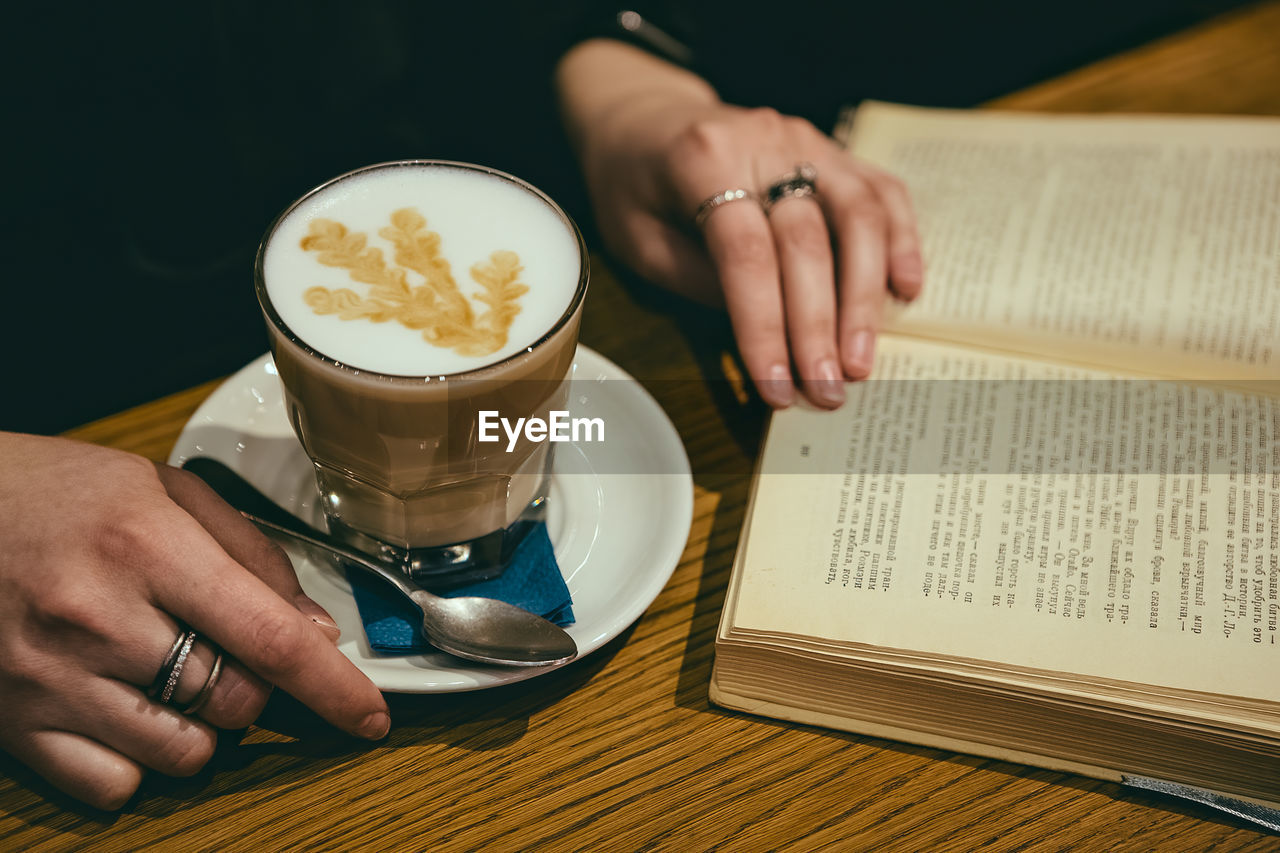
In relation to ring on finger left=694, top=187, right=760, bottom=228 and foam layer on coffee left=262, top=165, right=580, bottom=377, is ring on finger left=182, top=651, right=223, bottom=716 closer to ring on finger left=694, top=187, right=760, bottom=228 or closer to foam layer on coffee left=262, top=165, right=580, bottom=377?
foam layer on coffee left=262, top=165, right=580, bottom=377

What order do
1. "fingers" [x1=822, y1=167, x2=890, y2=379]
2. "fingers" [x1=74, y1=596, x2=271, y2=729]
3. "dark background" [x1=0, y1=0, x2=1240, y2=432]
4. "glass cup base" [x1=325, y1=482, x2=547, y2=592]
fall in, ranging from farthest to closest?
"dark background" [x1=0, y1=0, x2=1240, y2=432] → "fingers" [x1=822, y1=167, x2=890, y2=379] → "glass cup base" [x1=325, y1=482, x2=547, y2=592] → "fingers" [x1=74, y1=596, x2=271, y2=729]

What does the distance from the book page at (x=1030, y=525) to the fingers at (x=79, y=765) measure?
0.35 metres

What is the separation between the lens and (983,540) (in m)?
0.60

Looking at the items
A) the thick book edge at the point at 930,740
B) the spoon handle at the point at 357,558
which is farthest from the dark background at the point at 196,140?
the thick book edge at the point at 930,740

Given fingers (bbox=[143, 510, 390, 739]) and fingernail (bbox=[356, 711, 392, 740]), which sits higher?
fingers (bbox=[143, 510, 390, 739])

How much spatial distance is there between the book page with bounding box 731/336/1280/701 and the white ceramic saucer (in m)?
0.06

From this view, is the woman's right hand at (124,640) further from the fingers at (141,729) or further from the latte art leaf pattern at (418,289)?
the latte art leaf pattern at (418,289)

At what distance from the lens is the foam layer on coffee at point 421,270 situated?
504mm

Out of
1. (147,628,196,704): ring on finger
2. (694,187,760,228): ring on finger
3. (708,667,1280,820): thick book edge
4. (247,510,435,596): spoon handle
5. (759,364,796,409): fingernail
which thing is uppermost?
(694,187,760,228): ring on finger

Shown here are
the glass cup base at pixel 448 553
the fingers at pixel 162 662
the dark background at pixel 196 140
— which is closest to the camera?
the fingers at pixel 162 662

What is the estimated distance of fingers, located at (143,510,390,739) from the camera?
1.53 ft

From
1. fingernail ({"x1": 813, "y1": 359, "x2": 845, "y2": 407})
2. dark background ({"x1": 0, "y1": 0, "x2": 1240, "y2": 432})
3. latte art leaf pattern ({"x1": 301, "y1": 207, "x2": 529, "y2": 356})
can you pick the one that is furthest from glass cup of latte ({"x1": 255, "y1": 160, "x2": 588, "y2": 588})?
dark background ({"x1": 0, "y1": 0, "x2": 1240, "y2": 432})

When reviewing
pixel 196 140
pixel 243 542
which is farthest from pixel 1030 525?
pixel 196 140

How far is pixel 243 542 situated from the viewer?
0.53 metres
